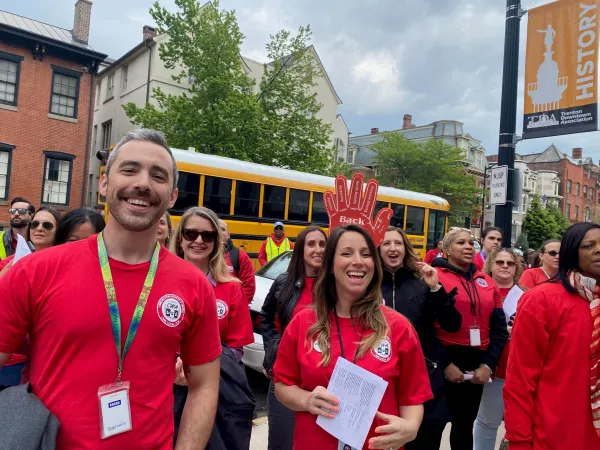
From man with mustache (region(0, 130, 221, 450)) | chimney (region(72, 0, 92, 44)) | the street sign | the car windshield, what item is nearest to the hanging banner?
the street sign

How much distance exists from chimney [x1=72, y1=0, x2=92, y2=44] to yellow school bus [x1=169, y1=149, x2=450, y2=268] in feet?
43.3

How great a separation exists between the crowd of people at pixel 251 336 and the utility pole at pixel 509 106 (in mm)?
2771

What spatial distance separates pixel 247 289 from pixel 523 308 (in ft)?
9.52

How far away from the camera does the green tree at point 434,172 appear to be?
111ft

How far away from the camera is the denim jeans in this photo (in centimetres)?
376

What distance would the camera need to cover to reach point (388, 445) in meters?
1.94

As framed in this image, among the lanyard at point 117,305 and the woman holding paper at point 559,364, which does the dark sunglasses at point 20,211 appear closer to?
the lanyard at point 117,305

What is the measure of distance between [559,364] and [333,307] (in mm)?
1157

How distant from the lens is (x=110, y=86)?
90.6 ft

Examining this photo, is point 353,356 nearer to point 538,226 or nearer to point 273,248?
point 273,248

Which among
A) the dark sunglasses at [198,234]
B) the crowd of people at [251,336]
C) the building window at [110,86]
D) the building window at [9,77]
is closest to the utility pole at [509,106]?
the crowd of people at [251,336]

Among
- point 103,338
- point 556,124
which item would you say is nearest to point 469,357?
point 103,338

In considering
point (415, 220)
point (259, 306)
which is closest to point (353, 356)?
point (259, 306)

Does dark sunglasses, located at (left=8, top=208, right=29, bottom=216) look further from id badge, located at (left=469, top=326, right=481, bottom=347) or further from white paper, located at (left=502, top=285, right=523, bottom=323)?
white paper, located at (left=502, top=285, right=523, bottom=323)
